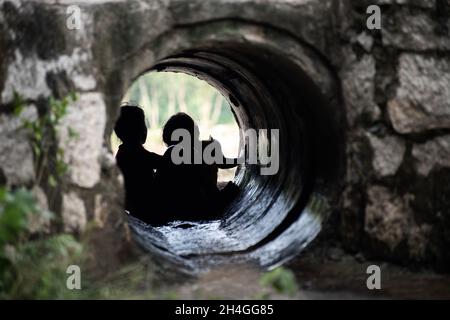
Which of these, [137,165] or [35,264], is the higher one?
[137,165]

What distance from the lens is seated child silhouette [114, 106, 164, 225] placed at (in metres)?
6.44

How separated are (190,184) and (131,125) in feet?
2.62

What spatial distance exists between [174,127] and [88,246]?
3.18m

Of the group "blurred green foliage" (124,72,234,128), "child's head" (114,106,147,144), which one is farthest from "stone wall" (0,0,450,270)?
"blurred green foliage" (124,72,234,128)

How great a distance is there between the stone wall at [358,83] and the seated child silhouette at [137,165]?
100.0 inches

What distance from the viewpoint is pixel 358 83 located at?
4027 millimetres

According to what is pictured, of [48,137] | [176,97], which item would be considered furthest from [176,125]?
[176,97]

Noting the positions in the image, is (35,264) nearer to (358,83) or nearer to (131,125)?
(358,83)

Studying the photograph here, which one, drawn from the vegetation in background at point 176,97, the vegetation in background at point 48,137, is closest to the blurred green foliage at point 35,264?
the vegetation in background at point 48,137

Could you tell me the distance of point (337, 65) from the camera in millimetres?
4027

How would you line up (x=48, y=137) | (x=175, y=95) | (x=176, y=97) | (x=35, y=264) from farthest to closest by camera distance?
(x=176, y=97), (x=175, y=95), (x=48, y=137), (x=35, y=264)

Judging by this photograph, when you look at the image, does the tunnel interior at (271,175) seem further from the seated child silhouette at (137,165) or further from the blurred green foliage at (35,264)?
the blurred green foliage at (35,264)

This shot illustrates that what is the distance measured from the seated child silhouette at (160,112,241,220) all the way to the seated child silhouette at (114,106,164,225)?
17 centimetres

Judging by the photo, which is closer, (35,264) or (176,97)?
(35,264)
